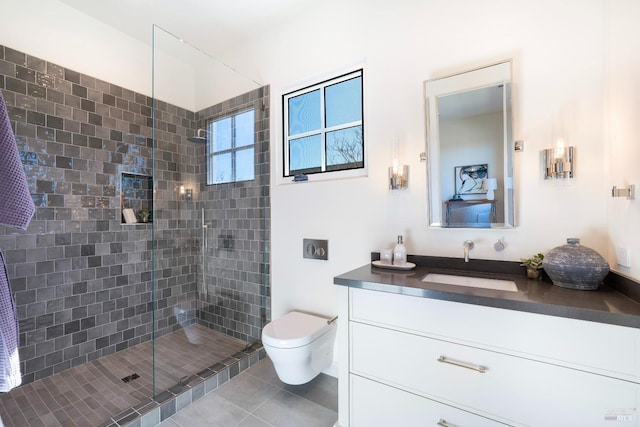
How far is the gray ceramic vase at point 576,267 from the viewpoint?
1117 mm

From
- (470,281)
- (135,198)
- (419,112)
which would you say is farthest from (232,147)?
(470,281)

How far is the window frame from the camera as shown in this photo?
2.01m

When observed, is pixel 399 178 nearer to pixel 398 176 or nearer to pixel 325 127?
pixel 398 176

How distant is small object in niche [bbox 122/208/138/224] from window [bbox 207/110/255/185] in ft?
2.90

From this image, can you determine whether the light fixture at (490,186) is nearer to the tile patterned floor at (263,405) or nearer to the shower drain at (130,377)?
the tile patterned floor at (263,405)

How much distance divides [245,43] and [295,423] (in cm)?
311

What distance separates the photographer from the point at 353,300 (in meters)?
1.34

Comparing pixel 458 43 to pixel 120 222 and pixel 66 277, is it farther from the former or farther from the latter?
pixel 66 277

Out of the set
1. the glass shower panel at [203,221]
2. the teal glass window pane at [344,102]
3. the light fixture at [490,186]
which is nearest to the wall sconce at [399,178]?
the light fixture at [490,186]

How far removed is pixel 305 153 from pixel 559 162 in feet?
5.46

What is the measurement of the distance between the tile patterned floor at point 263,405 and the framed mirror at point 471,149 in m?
1.34

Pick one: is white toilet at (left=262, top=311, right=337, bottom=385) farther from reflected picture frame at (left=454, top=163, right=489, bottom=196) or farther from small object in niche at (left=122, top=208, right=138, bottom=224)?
small object in niche at (left=122, top=208, right=138, bottom=224)

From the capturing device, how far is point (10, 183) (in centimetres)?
92

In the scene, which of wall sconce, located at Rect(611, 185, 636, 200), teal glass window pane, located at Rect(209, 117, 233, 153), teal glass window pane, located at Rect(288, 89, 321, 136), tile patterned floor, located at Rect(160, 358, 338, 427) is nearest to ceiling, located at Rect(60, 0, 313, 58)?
teal glass window pane, located at Rect(288, 89, 321, 136)
